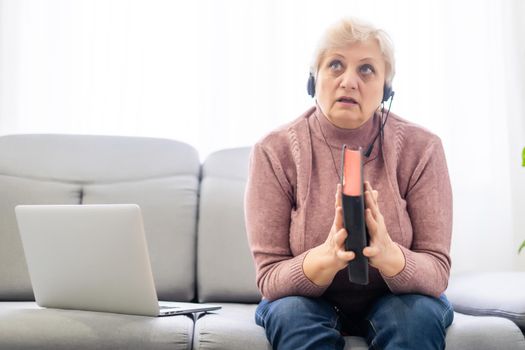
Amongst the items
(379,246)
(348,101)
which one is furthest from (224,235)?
(379,246)

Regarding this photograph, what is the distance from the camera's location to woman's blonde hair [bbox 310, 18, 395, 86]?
141cm

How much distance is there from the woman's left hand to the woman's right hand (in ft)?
0.15

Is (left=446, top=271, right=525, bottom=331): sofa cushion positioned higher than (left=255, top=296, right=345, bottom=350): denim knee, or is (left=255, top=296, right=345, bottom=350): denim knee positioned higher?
(left=255, top=296, right=345, bottom=350): denim knee

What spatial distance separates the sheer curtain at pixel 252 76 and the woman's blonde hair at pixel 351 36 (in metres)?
0.90

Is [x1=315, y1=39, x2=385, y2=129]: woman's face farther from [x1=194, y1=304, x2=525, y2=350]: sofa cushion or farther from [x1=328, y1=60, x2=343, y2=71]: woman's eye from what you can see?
[x1=194, y1=304, x2=525, y2=350]: sofa cushion

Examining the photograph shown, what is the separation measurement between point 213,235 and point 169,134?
516 millimetres

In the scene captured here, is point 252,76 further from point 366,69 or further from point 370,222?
point 370,222

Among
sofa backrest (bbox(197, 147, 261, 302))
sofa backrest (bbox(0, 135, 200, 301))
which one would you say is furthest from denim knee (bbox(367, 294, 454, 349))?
sofa backrest (bbox(0, 135, 200, 301))

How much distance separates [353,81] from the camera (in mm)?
1394

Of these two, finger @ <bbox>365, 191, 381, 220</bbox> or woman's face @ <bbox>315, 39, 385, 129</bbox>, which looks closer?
finger @ <bbox>365, 191, 381, 220</bbox>

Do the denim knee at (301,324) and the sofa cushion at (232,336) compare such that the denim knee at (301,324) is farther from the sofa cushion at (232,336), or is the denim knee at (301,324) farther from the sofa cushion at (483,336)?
the sofa cushion at (483,336)

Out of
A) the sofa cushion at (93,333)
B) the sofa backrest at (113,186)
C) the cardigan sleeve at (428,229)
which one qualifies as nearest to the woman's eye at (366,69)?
the cardigan sleeve at (428,229)

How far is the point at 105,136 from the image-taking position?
2.16 m

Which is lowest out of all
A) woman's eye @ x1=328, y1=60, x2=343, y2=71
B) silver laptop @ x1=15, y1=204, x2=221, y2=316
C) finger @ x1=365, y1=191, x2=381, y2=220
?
silver laptop @ x1=15, y1=204, x2=221, y2=316
